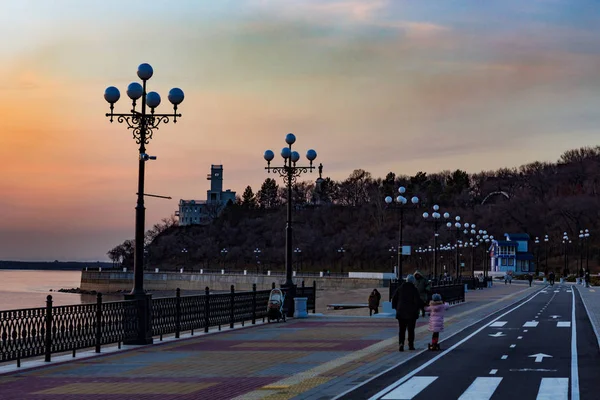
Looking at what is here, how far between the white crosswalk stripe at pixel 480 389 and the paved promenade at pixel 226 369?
3.11ft

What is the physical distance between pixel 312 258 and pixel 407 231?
2451 cm

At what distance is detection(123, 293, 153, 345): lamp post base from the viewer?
72.4 feet

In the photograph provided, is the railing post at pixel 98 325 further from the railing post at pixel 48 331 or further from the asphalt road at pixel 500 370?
the asphalt road at pixel 500 370

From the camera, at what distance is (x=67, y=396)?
1373 cm

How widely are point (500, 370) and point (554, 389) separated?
2886 millimetres

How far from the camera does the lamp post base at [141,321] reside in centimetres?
2208

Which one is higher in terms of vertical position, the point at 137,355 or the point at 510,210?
→ the point at 510,210

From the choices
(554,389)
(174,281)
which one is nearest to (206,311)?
(554,389)

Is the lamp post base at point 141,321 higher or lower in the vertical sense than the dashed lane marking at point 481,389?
higher

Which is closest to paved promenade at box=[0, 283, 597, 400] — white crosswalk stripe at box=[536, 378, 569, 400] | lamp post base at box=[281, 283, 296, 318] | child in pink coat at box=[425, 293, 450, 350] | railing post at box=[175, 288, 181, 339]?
railing post at box=[175, 288, 181, 339]

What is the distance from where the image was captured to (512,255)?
525 feet

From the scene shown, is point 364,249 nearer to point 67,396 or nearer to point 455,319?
point 455,319

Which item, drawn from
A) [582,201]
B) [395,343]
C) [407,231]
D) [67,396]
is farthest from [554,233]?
[67,396]

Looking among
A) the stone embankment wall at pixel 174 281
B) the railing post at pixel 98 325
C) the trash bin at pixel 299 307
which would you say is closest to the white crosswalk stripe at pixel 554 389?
the railing post at pixel 98 325
